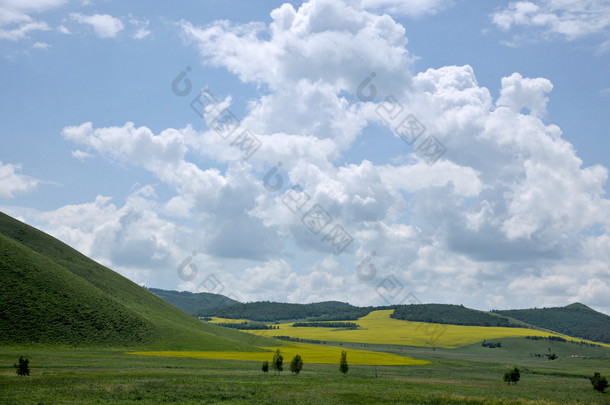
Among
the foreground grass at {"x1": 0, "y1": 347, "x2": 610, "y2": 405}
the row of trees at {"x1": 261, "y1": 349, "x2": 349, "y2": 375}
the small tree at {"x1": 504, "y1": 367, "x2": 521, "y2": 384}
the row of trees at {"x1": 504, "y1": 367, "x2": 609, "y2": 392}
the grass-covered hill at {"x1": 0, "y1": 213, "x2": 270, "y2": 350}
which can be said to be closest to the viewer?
the foreground grass at {"x1": 0, "y1": 347, "x2": 610, "y2": 405}

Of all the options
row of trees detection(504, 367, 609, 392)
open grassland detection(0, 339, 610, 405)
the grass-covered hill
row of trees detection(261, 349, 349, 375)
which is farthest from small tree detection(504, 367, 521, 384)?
the grass-covered hill

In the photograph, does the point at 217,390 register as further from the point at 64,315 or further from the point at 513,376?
the point at 64,315

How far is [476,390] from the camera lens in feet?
220

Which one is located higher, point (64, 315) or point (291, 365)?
point (64, 315)

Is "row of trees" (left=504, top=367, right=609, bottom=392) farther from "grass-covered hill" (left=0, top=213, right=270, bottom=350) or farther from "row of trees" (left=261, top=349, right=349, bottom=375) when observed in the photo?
"grass-covered hill" (left=0, top=213, right=270, bottom=350)

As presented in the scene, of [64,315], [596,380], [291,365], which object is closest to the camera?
[596,380]

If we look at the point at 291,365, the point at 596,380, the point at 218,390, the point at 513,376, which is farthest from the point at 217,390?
the point at 596,380

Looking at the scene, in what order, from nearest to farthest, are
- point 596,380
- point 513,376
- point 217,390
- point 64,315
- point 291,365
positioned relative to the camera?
1. point 217,390
2. point 596,380
3. point 513,376
4. point 291,365
5. point 64,315

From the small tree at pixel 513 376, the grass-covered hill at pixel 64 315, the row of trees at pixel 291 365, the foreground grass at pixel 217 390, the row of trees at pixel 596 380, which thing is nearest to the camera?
the foreground grass at pixel 217 390

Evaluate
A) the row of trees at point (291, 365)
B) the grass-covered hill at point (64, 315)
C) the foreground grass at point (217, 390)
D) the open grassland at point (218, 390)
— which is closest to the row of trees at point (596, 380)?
the foreground grass at point (217, 390)

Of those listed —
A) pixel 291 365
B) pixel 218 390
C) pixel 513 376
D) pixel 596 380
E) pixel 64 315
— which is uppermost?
pixel 64 315

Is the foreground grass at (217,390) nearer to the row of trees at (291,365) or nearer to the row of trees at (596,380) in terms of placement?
the row of trees at (596,380)

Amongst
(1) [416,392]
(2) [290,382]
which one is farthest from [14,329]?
(1) [416,392]

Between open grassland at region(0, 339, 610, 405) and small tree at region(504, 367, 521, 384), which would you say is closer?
open grassland at region(0, 339, 610, 405)
